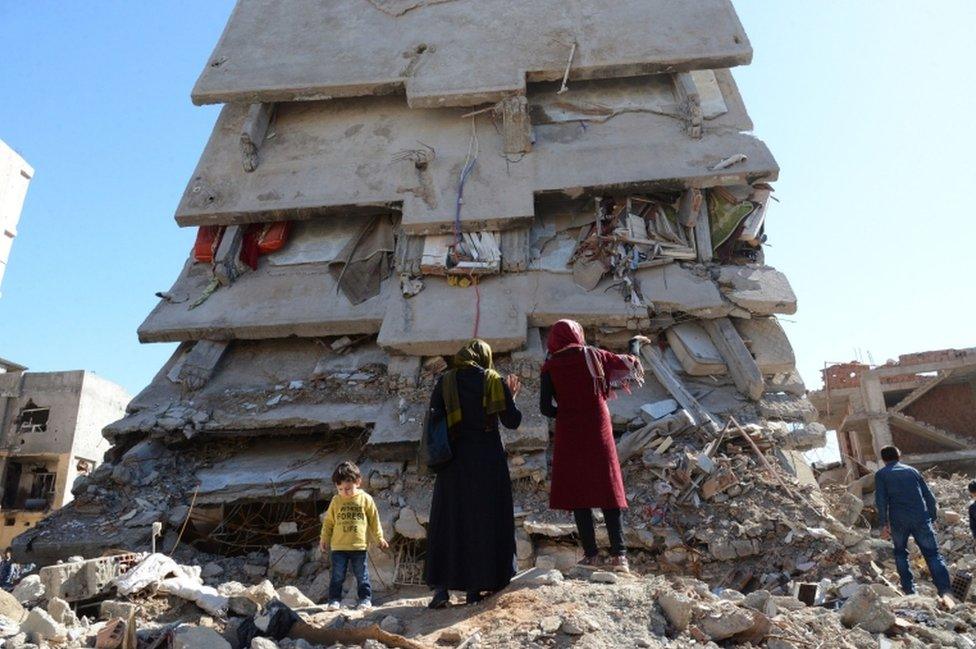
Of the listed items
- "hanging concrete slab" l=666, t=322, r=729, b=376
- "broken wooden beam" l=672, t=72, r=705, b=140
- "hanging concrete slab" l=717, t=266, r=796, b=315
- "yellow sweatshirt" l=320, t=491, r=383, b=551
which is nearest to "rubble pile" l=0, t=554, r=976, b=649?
"yellow sweatshirt" l=320, t=491, r=383, b=551

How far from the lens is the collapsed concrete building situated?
19.1m

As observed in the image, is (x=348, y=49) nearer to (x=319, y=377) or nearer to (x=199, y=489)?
(x=319, y=377)

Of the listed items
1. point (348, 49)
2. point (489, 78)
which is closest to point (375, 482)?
point (489, 78)

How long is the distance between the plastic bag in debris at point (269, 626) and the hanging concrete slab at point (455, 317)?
4.77 metres

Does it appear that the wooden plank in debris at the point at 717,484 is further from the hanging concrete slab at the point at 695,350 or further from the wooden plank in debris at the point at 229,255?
the wooden plank in debris at the point at 229,255

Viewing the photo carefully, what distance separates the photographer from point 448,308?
930 cm

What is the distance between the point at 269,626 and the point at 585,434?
7.47 ft

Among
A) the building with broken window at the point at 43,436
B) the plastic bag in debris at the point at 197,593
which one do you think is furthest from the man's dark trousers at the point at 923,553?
the building with broken window at the point at 43,436

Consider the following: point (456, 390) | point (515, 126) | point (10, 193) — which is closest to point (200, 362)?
point (515, 126)

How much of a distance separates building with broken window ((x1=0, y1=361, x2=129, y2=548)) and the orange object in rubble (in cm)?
1829

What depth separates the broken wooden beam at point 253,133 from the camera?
11.0m

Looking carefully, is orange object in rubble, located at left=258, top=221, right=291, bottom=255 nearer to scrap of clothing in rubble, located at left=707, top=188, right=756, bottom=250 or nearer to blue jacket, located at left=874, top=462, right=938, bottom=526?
scrap of clothing in rubble, located at left=707, top=188, right=756, bottom=250

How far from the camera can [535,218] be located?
10406mm

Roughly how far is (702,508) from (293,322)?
5498mm
